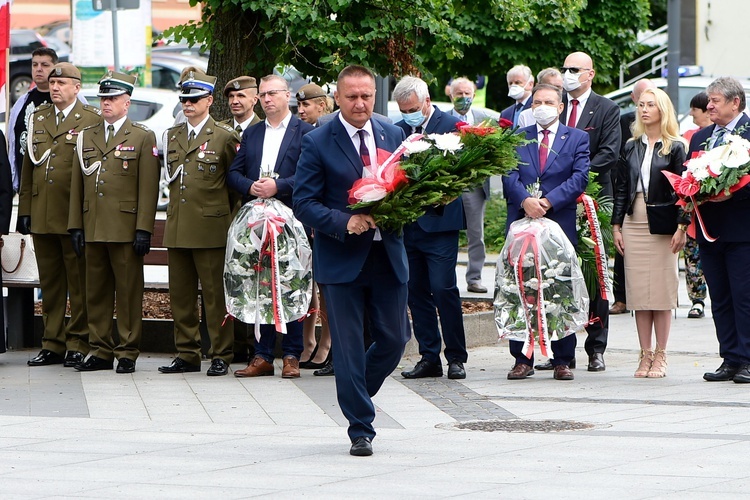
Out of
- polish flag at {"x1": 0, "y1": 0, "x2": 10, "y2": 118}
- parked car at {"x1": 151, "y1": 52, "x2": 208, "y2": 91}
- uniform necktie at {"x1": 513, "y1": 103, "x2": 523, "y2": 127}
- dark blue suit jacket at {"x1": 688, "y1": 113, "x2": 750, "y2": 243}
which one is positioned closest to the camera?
dark blue suit jacket at {"x1": 688, "y1": 113, "x2": 750, "y2": 243}

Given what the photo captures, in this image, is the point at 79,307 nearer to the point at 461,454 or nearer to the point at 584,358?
the point at 584,358

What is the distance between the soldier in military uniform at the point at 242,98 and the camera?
10734 millimetres

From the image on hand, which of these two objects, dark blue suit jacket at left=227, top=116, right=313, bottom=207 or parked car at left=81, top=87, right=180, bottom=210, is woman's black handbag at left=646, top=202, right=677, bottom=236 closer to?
dark blue suit jacket at left=227, top=116, right=313, bottom=207

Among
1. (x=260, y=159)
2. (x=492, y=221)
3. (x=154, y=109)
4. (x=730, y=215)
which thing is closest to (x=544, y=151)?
(x=730, y=215)

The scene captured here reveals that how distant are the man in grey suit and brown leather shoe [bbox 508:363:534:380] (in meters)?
4.22

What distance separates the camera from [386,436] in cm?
801

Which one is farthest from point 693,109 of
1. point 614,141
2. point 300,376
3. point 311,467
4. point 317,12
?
point 311,467

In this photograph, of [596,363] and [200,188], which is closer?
[200,188]

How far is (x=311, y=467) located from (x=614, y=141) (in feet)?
16.3

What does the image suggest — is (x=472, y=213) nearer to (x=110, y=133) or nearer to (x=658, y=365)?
(x=658, y=365)

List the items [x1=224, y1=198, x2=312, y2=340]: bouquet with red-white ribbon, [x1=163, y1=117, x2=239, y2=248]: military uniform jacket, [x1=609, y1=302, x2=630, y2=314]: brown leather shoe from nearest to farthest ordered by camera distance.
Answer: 1. [x1=224, y1=198, x2=312, y2=340]: bouquet with red-white ribbon
2. [x1=163, y1=117, x2=239, y2=248]: military uniform jacket
3. [x1=609, y1=302, x2=630, y2=314]: brown leather shoe

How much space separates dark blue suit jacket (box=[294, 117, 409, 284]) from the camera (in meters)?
7.39

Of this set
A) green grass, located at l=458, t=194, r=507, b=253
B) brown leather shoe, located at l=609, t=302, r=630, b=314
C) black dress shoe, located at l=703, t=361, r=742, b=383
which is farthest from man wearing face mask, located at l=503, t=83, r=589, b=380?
green grass, located at l=458, t=194, r=507, b=253

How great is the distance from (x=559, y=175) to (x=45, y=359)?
4347 mm
